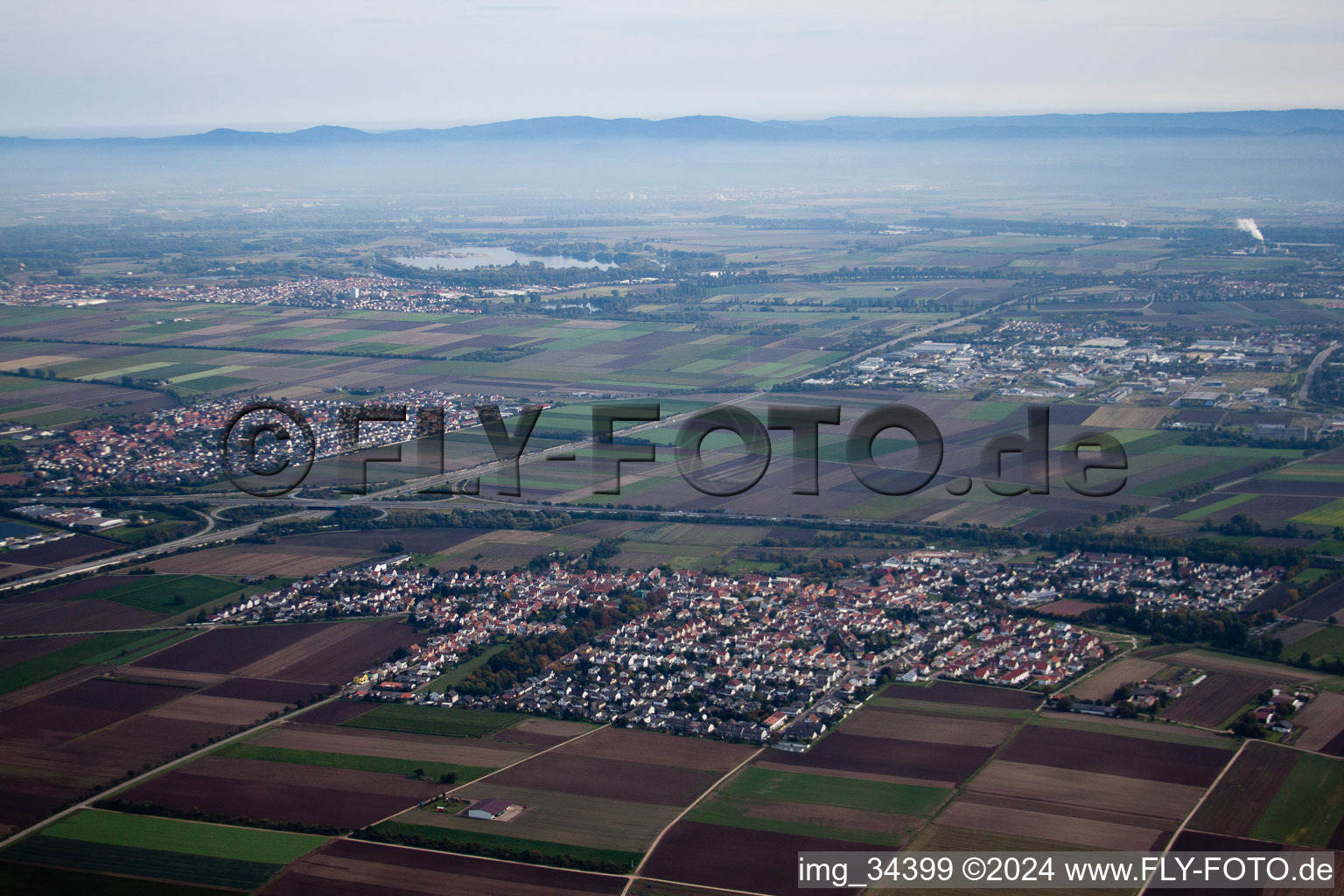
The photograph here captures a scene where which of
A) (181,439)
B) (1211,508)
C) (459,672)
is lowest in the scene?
(459,672)

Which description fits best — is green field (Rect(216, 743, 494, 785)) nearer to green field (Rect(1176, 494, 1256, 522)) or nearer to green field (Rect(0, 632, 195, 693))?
green field (Rect(0, 632, 195, 693))

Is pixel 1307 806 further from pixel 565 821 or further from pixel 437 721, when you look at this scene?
pixel 437 721

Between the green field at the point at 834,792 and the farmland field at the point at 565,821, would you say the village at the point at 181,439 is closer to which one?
the farmland field at the point at 565,821

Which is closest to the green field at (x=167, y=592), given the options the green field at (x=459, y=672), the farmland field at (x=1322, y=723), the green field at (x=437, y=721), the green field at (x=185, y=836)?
the green field at (x=459, y=672)

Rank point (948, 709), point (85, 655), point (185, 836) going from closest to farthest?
point (185, 836), point (948, 709), point (85, 655)

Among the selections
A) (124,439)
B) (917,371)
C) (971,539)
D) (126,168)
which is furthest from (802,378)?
(126,168)

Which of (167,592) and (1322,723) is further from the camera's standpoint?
(167,592)

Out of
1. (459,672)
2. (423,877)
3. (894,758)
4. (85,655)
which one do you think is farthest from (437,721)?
(85,655)

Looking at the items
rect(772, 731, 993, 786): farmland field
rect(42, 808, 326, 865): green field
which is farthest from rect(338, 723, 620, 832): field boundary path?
rect(772, 731, 993, 786): farmland field
